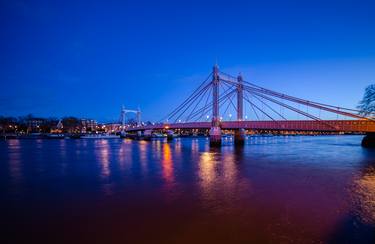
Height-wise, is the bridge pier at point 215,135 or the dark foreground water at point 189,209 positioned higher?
the bridge pier at point 215,135

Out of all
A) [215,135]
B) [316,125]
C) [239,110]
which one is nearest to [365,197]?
[316,125]

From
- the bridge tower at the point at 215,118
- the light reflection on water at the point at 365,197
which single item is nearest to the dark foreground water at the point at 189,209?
the light reflection on water at the point at 365,197

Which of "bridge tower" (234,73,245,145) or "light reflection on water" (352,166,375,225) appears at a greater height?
"bridge tower" (234,73,245,145)

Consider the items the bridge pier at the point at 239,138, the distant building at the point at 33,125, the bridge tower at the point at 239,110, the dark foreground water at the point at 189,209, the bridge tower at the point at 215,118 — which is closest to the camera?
the dark foreground water at the point at 189,209

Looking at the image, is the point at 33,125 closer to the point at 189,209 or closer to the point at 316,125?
the point at 316,125

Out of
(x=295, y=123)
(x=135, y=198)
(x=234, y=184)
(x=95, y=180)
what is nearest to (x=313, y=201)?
(x=234, y=184)

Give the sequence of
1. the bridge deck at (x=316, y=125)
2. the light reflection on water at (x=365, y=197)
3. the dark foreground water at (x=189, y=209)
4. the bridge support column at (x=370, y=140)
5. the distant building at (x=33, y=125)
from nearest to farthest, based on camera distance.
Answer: the dark foreground water at (x=189, y=209)
the light reflection on water at (x=365, y=197)
the bridge deck at (x=316, y=125)
the bridge support column at (x=370, y=140)
the distant building at (x=33, y=125)

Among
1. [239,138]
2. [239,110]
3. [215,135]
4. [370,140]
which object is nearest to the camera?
[370,140]

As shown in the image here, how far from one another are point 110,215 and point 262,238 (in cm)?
592

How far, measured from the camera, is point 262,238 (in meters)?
8.98

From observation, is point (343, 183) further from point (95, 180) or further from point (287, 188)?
point (95, 180)

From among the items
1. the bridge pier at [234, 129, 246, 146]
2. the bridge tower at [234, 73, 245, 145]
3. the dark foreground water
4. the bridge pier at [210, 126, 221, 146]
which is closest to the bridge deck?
the bridge pier at [210, 126, 221, 146]

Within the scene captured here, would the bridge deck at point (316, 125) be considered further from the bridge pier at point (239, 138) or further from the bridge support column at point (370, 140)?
the bridge support column at point (370, 140)

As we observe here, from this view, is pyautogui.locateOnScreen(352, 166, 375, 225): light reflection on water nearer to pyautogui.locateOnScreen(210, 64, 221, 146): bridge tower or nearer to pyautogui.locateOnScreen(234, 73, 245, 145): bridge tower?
pyautogui.locateOnScreen(210, 64, 221, 146): bridge tower
